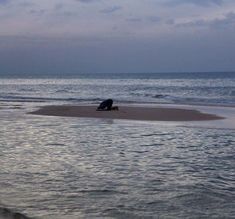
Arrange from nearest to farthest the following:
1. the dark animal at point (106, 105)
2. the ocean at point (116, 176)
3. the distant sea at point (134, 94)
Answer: the ocean at point (116, 176) < the dark animal at point (106, 105) < the distant sea at point (134, 94)

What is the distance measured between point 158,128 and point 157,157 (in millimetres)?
7232

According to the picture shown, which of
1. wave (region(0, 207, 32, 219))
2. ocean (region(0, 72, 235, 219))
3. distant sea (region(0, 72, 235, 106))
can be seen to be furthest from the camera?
distant sea (region(0, 72, 235, 106))

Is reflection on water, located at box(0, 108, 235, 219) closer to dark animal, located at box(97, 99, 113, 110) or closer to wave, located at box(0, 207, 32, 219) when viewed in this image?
wave, located at box(0, 207, 32, 219)

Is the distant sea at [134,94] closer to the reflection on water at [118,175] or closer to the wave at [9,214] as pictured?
the reflection on water at [118,175]

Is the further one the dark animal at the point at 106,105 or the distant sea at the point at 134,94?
the distant sea at the point at 134,94

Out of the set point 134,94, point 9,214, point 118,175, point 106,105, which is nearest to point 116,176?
point 118,175

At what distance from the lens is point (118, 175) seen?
9461 mm

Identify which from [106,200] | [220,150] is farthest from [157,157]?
[106,200]

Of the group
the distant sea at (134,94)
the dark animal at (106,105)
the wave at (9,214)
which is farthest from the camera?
the distant sea at (134,94)

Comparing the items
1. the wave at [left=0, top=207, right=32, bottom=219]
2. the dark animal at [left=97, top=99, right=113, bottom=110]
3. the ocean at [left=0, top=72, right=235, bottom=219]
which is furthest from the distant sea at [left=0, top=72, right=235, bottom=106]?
the wave at [left=0, top=207, right=32, bottom=219]

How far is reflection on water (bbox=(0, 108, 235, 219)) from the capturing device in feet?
23.7

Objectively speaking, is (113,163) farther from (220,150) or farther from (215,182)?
(220,150)

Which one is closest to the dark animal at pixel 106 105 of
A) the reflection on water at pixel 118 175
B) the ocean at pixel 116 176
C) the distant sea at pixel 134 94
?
the distant sea at pixel 134 94

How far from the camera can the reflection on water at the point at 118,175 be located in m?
7.22
